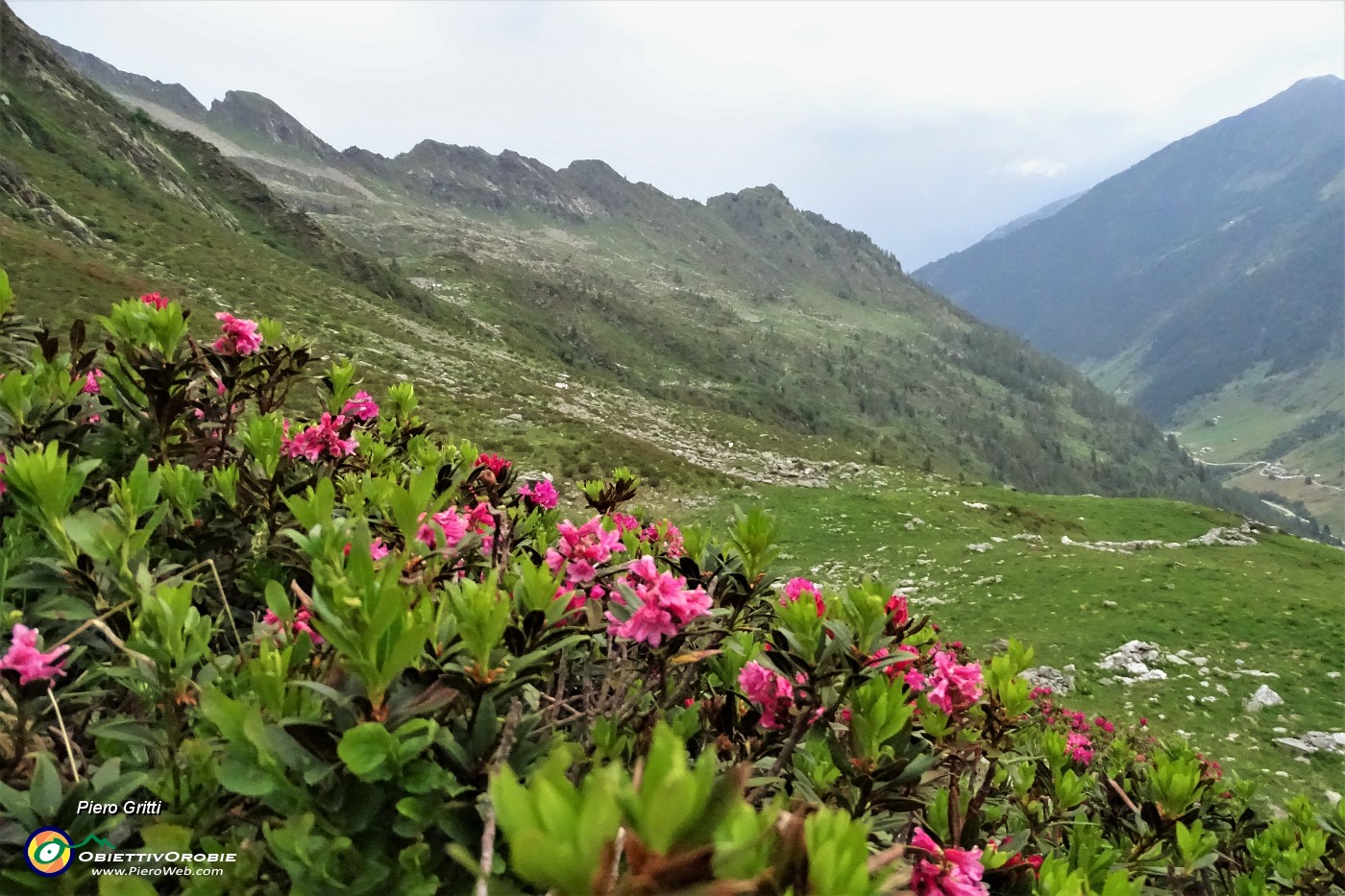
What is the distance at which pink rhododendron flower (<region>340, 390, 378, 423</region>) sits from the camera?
11.4 ft

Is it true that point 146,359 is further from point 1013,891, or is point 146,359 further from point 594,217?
point 594,217

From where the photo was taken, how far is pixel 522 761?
47.6 inches

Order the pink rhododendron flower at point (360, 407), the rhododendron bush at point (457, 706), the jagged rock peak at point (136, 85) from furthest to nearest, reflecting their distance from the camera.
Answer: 1. the jagged rock peak at point (136, 85)
2. the pink rhododendron flower at point (360, 407)
3. the rhododendron bush at point (457, 706)

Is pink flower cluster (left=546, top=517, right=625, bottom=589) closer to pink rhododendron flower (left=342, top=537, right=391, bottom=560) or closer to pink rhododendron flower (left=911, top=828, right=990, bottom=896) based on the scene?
pink rhododendron flower (left=342, top=537, right=391, bottom=560)

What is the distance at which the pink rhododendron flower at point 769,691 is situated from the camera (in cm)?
166

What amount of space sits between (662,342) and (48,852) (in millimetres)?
92388

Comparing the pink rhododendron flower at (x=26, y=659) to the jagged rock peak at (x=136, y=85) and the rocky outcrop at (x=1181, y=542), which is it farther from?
the jagged rock peak at (x=136, y=85)

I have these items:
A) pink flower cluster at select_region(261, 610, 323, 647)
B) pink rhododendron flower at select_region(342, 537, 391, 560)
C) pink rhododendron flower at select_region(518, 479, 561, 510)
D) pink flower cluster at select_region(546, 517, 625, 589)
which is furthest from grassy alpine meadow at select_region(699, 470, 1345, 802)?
pink flower cluster at select_region(261, 610, 323, 647)

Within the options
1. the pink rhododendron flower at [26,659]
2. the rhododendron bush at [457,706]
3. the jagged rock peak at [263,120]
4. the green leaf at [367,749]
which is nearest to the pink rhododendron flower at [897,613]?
the rhododendron bush at [457,706]

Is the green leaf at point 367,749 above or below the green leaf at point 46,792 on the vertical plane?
above

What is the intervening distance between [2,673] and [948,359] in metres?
171

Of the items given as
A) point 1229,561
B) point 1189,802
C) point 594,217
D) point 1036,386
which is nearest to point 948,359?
point 1036,386
